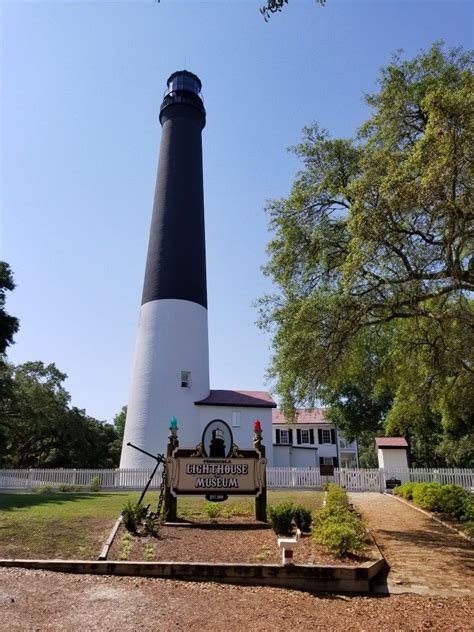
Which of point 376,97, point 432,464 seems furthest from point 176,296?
point 432,464

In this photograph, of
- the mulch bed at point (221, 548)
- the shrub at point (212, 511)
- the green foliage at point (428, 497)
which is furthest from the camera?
the green foliage at point (428, 497)

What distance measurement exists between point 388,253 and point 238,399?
18685mm

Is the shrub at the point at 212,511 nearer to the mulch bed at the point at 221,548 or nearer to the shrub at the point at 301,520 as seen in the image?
the mulch bed at the point at 221,548

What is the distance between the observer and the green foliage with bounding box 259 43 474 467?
9.81 metres

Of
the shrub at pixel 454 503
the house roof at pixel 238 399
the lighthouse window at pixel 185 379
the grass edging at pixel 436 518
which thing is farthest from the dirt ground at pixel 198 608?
the house roof at pixel 238 399

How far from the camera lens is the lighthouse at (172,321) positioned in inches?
1002

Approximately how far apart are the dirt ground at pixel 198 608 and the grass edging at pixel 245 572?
22 cm

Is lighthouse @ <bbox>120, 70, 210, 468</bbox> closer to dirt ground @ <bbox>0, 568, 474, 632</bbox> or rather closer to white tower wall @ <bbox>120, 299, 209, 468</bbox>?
white tower wall @ <bbox>120, 299, 209, 468</bbox>

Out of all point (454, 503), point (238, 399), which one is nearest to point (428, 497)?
point (454, 503)

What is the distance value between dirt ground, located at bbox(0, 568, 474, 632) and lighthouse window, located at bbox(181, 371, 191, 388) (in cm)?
1938

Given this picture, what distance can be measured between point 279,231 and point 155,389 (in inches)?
550

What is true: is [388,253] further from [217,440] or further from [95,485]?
[95,485]

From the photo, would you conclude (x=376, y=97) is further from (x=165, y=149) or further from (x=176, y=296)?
(x=165, y=149)

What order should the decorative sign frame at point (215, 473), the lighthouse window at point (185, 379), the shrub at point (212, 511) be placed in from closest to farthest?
1. the decorative sign frame at point (215, 473)
2. the shrub at point (212, 511)
3. the lighthouse window at point (185, 379)
